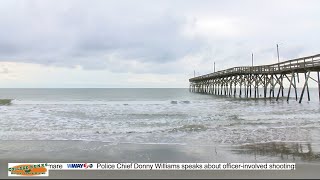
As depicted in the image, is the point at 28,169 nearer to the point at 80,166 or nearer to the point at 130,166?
the point at 80,166

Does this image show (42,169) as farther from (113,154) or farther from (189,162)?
(189,162)

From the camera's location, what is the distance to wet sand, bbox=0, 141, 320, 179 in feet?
17.0

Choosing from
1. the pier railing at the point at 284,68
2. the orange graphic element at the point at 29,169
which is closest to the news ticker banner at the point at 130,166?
the orange graphic element at the point at 29,169

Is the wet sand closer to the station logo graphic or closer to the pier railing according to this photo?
the station logo graphic

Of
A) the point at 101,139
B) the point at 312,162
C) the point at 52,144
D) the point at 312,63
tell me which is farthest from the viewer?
the point at 312,63

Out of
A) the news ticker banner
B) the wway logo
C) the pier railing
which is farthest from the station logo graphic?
the pier railing

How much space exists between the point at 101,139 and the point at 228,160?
4.51m

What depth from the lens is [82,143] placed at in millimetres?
8812

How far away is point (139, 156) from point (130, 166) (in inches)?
47.4

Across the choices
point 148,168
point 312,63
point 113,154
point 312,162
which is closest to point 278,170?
point 312,162

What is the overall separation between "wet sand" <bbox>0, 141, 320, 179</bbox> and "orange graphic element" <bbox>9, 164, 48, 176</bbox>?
172 mm

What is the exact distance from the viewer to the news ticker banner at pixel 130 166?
5543mm

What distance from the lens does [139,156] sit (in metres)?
6.96

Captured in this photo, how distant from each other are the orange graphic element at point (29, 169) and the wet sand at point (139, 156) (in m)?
0.17
